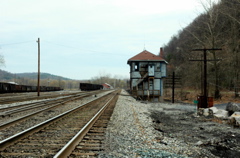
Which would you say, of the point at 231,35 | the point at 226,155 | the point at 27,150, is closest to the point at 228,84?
the point at 231,35

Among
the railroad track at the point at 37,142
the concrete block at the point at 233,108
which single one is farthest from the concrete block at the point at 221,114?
the railroad track at the point at 37,142

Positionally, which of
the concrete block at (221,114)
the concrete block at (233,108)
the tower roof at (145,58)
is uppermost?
the tower roof at (145,58)

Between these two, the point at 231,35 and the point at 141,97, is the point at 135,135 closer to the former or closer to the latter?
the point at 141,97

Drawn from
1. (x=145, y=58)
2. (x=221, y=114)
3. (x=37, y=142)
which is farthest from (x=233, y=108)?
(x=145, y=58)

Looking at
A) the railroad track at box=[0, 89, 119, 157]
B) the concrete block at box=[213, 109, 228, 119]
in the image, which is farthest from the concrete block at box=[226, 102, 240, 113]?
the railroad track at box=[0, 89, 119, 157]

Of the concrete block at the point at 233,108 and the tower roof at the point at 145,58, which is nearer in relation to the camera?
the concrete block at the point at 233,108

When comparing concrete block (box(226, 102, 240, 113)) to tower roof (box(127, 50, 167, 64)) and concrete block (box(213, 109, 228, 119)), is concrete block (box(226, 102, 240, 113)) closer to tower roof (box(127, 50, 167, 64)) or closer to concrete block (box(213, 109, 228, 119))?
concrete block (box(213, 109, 228, 119))

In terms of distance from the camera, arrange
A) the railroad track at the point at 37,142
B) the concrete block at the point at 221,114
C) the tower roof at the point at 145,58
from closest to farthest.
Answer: the railroad track at the point at 37,142
the concrete block at the point at 221,114
the tower roof at the point at 145,58

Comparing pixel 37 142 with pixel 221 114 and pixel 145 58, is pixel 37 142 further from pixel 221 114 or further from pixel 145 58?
pixel 145 58

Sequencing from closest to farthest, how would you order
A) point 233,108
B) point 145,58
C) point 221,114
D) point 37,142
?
point 37,142
point 233,108
point 221,114
point 145,58

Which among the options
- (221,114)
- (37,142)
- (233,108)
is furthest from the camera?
(221,114)

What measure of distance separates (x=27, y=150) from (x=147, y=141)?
3240 millimetres

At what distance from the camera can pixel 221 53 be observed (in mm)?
35375

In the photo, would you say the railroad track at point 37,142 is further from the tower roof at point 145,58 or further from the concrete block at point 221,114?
the tower roof at point 145,58
